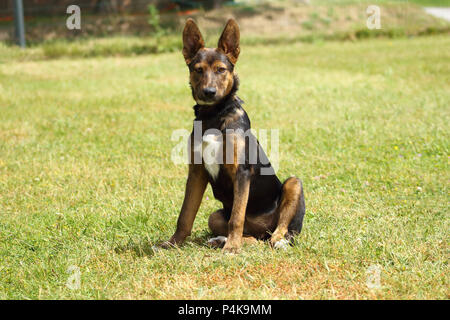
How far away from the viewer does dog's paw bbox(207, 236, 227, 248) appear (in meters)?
4.48

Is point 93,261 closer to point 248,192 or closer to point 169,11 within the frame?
point 248,192

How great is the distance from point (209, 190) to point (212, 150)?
2.33m

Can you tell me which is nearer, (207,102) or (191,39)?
(207,102)

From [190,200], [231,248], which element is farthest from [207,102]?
[231,248]

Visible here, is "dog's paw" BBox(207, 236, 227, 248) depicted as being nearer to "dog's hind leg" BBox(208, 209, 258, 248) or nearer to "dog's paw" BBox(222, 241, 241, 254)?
"dog's hind leg" BBox(208, 209, 258, 248)

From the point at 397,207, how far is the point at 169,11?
57.4ft

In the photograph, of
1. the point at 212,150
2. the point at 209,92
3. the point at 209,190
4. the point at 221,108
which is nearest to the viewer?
the point at 209,92

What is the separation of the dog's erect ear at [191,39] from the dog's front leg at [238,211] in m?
0.97

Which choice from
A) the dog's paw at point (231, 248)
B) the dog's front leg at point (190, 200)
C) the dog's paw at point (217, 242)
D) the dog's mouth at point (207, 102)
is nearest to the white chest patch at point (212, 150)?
the dog's front leg at point (190, 200)

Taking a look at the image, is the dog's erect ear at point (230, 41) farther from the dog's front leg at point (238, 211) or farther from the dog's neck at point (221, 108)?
the dog's front leg at point (238, 211)

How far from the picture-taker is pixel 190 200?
4.34m

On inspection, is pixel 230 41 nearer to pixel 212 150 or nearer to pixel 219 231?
pixel 212 150

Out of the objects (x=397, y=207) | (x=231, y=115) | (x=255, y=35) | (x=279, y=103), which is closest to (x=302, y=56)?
(x=255, y=35)

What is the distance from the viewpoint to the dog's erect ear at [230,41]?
13.7 feet
